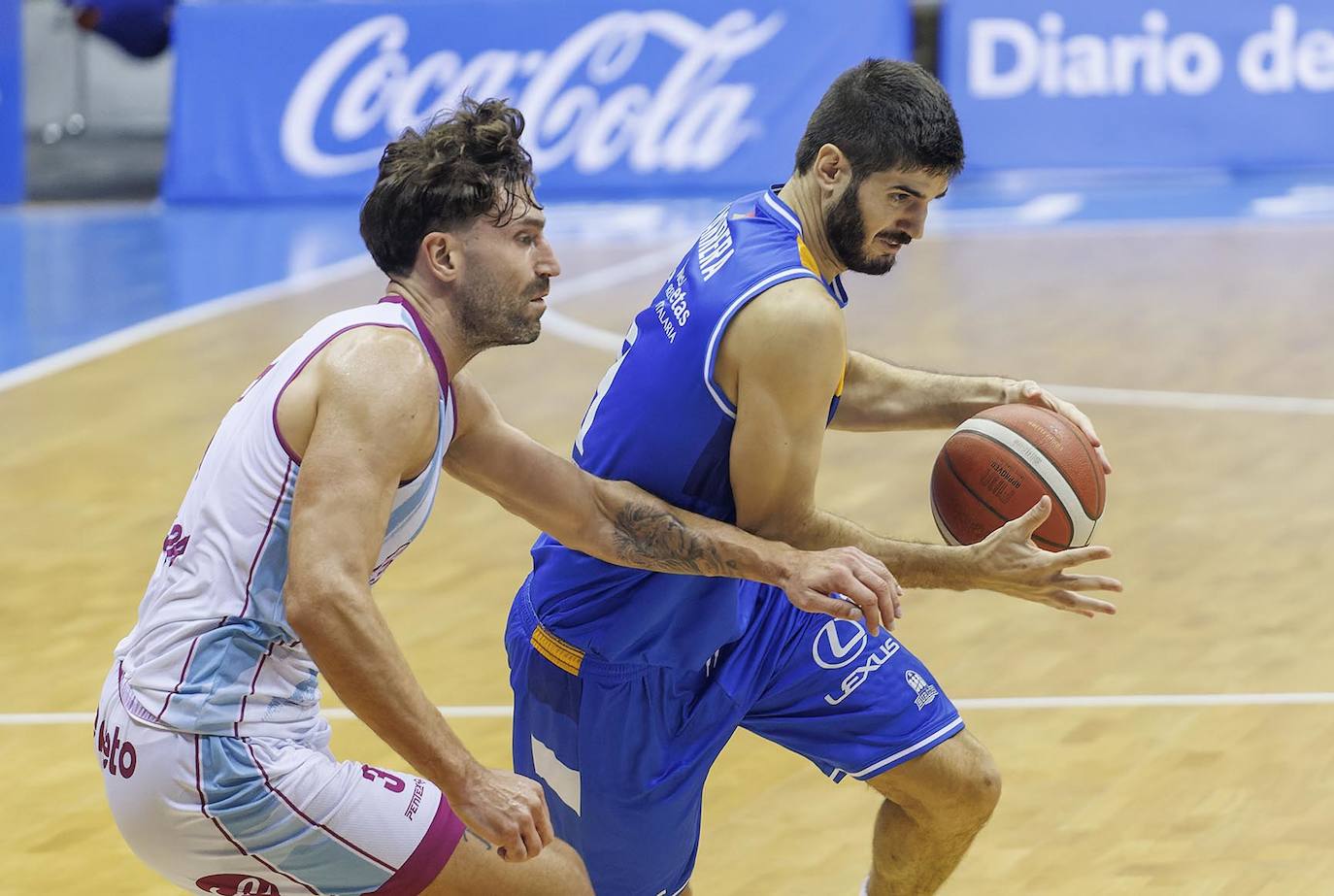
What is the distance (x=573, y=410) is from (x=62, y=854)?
4.89 metres

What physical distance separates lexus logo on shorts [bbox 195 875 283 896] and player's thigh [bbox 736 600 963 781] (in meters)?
1.14

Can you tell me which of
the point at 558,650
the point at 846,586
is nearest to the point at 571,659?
the point at 558,650

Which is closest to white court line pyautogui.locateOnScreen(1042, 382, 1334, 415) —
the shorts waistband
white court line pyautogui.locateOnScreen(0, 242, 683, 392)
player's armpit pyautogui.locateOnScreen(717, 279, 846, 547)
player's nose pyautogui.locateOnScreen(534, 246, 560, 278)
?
white court line pyautogui.locateOnScreen(0, 242, 683, 392)

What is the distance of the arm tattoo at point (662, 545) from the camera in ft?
12.9

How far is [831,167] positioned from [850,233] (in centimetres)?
15

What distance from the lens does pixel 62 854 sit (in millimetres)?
5098

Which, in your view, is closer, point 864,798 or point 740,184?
point 864,798

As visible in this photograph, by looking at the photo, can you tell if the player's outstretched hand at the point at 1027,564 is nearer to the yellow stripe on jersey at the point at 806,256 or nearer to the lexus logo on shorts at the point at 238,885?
the yellow stripe on jersey at the point at 806,256

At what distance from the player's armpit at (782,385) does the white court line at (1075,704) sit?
2.28m

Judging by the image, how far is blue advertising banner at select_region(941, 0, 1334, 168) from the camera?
16.7 m

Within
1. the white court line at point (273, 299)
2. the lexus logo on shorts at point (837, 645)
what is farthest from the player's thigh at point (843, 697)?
the white court line at point (273, 299)

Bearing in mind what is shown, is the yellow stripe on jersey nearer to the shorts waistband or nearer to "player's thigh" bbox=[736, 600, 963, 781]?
"player's thigh" bbox=[736, 600, 963, 781]

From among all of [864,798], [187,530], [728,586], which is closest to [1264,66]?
[864,798]

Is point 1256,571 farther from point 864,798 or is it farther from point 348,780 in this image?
point 348,780
